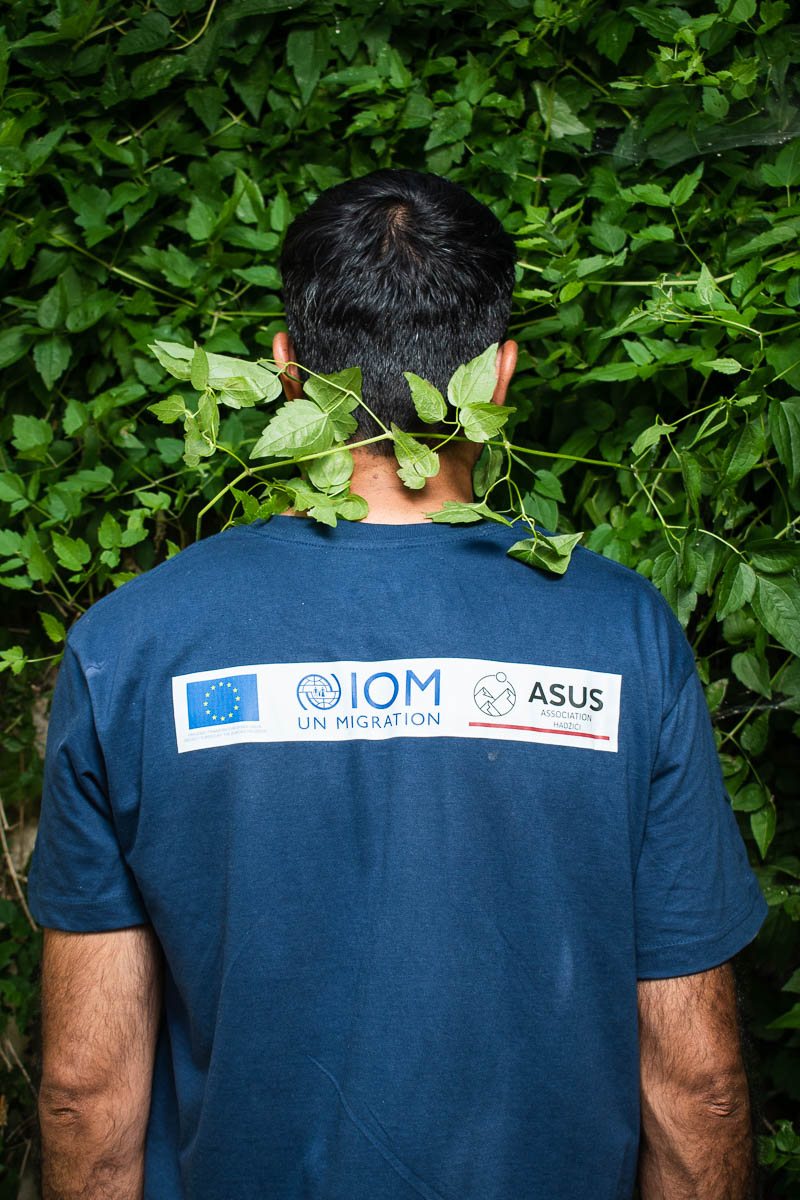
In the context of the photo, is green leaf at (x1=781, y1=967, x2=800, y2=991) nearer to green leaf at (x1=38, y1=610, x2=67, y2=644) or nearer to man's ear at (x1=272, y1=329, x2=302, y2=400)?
man's ear at (x1=272, y1=329, x2=302, y2=400)

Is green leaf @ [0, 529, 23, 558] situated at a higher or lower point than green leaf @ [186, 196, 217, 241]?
lower

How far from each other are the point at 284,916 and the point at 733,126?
1.26 metres

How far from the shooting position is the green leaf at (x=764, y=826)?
1.44 m

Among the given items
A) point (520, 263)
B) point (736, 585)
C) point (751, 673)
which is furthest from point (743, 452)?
point (520, 263)

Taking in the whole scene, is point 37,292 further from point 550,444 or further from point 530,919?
point 530,919

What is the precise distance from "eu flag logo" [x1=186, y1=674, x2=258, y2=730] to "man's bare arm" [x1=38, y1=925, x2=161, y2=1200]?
29cm

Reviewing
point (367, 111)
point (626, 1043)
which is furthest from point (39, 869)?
point (367, 111)

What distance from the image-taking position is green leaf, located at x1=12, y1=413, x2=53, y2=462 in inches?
62.0

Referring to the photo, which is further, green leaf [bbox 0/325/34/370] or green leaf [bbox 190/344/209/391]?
green leaf [bbox 0/325/34/370]

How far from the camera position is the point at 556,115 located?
5.04ft

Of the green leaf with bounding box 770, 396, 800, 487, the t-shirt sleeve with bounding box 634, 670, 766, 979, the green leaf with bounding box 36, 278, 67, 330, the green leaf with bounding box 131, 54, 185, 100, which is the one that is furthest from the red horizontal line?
the green leaf with bounding box 131, 54, 185, 100

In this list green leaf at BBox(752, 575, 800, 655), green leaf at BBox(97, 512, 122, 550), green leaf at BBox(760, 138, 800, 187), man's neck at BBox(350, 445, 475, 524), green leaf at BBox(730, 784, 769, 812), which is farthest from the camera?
green leaf at BBox(97, 512, 122, 550)

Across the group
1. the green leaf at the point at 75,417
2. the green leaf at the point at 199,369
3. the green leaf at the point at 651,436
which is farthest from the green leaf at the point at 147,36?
the green leaf at the point at 651,436

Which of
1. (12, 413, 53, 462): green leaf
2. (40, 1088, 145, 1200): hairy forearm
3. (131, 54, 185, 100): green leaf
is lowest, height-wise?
(40, 1088, 145, 1200): hairy forearm
